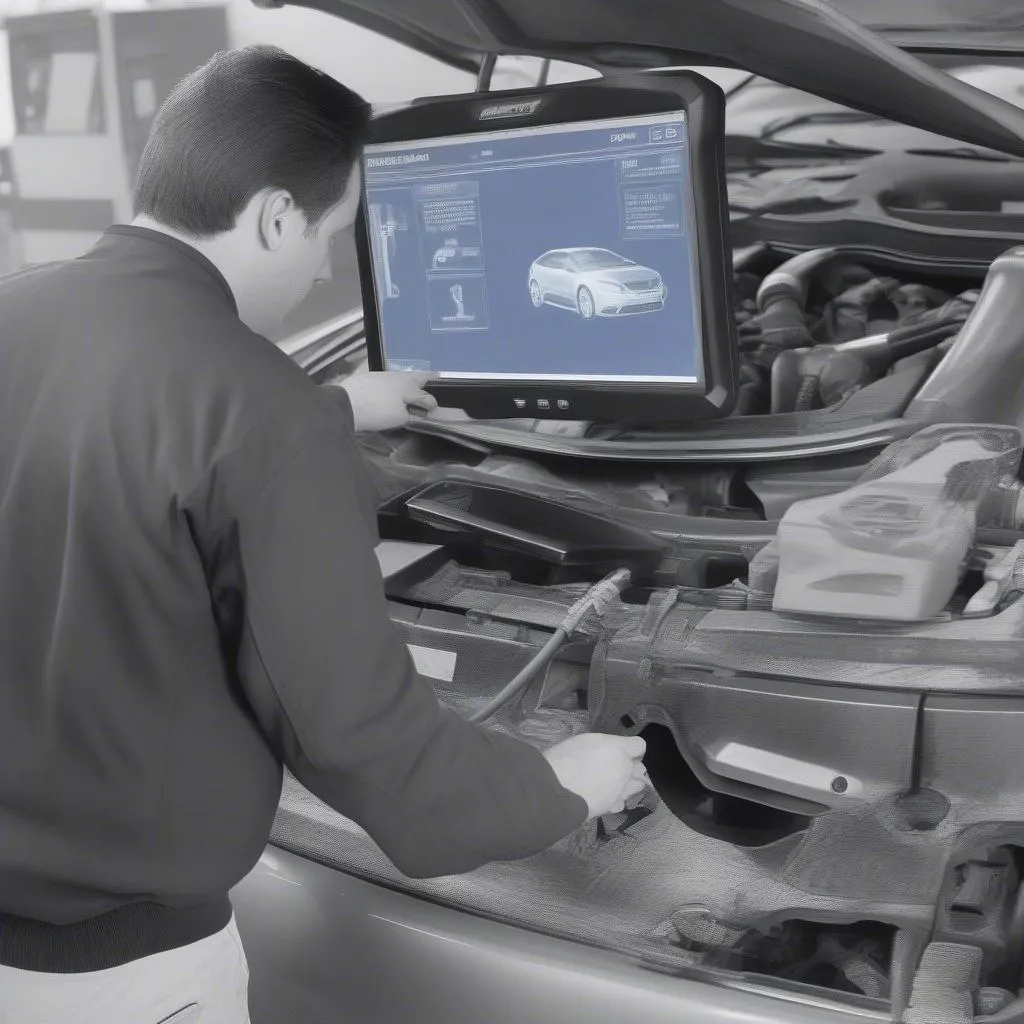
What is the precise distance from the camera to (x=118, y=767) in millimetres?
756

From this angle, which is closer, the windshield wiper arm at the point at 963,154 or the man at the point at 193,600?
the man at the point at 193,600

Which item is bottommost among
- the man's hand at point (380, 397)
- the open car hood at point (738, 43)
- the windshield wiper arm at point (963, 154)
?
the man's hand at point (380, 397)

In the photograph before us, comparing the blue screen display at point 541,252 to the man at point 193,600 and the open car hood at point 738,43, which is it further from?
the man at point 193,600

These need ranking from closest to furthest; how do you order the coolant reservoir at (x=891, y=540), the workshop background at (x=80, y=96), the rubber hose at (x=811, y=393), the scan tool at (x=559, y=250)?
the coolant reservoir at (x=891, y=540) → the scan tool at (x=559, y=250) → the rubber hose at (x=811, y=393) → the workshop background at (x=80, y=96)

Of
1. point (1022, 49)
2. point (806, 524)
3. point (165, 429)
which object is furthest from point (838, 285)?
point (165, 429)

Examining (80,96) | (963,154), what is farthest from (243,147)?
(80,96)

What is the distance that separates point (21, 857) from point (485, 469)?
78cm

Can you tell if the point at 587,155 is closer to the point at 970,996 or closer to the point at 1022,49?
the point at 1022,49

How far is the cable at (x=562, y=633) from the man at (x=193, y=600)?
16 centimetres

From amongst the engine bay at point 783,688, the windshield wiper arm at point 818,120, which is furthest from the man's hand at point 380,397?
the windshield wiper arm at point 818,120

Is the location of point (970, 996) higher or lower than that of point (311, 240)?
lower

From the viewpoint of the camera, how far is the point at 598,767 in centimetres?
84

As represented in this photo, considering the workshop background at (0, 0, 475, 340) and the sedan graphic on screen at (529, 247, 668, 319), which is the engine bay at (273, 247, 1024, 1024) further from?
the workshop background at (0, 0, 475, 340)

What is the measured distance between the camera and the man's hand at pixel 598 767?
0.83 metres
